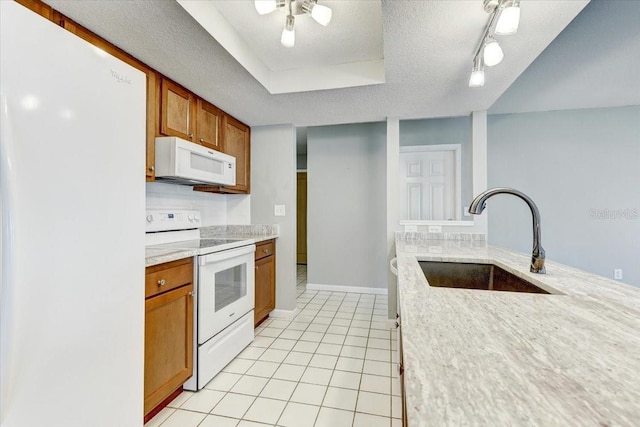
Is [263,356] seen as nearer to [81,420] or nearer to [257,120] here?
[81,420]

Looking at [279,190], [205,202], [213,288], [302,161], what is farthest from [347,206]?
[213,288]

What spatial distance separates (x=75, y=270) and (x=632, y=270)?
504 centimetres

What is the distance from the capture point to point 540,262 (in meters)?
1.18

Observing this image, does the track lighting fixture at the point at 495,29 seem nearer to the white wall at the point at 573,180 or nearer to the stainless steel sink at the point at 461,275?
the stainless steel sink at the point at 461,275

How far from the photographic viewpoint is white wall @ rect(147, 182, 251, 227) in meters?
2.29

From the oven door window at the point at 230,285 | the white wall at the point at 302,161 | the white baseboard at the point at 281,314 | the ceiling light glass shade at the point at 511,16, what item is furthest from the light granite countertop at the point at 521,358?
the white wall at the point at 302,161

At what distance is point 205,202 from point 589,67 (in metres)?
3.63

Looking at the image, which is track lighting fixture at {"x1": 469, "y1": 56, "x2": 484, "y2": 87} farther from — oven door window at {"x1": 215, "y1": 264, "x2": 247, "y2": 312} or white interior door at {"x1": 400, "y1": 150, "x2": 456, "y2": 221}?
white interior door at {"x1": 400, "y1": 150, "x2": 456, "y2": 221}

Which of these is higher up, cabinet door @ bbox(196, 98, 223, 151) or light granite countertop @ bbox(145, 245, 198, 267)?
cabinet door @ bbox(196, 98, 223, 151)

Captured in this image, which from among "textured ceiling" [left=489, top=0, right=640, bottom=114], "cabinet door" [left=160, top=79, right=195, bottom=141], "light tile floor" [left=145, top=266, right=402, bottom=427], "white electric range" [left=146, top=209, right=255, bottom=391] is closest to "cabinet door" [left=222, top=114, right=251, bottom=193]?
"cabinet door" [left=160, top=79, right=195, bottom=141]

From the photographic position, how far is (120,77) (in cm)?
114

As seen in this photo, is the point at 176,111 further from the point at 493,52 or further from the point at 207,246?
the point at 493,52

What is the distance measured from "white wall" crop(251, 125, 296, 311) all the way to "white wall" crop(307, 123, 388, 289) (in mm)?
1101

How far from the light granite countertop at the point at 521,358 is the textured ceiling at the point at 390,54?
127 cm
